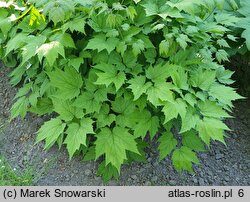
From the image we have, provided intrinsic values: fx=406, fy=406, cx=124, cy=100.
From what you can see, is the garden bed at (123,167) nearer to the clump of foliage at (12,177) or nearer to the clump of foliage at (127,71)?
the clump of foliage at (12,177)

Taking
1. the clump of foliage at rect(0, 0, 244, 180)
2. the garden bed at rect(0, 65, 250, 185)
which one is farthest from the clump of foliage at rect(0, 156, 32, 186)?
the clump of foliage at rect(0, 0, 244, 180)

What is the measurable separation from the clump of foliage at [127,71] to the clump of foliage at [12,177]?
0.48 metres

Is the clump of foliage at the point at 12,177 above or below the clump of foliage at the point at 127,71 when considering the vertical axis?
below

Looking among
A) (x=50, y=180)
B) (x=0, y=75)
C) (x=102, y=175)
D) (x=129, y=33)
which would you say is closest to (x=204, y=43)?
(x=129, y=33)

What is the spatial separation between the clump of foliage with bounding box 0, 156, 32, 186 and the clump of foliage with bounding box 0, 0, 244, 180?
0.48m

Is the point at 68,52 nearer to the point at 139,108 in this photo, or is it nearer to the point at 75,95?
the point at 75,95

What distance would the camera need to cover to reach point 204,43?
3.13 meters

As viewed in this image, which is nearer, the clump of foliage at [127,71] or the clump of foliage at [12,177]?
the clump of foliage at [127,71]

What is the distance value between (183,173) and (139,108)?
821 mm

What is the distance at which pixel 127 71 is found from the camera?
292cm

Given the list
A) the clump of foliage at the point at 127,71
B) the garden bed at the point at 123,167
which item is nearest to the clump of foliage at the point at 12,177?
the garden bed at the point at 123,167

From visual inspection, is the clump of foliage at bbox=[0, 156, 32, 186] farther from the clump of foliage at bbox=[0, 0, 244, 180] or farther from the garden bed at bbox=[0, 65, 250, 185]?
the clump of foliage at bbox=[0, 0, 244, 180]

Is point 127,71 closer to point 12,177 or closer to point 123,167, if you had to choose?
point 123,167

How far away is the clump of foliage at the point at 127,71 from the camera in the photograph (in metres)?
2.77
